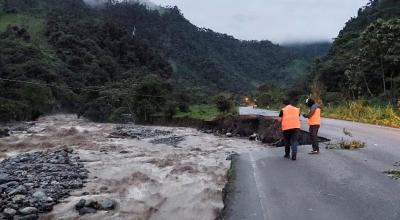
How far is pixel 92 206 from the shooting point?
1184cm

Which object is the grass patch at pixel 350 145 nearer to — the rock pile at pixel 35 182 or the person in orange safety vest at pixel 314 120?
the person in orange safety vest at pixel 314 120

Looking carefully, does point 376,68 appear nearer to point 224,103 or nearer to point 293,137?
point 224,103

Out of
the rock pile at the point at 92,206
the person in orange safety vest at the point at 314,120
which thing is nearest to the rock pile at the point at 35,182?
the rock pile at the point at 92,206

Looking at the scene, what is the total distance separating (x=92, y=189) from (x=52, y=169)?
181 inches

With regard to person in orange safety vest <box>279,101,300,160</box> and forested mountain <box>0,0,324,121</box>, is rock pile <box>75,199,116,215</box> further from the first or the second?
forested mountain <box>0,0,324,121</box>

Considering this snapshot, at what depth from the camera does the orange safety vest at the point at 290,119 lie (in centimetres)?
1426

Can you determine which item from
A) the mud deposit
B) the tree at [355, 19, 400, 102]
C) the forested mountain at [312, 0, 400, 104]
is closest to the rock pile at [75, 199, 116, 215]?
the mud deposit

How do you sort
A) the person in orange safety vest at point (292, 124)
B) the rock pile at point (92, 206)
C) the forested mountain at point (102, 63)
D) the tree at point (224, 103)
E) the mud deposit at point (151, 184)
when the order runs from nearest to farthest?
the mud deposit at point (151, 184)
the rock pile at point (92, 206)
the person in orange safety vest at point (292, 124)
the tree at point (224, 103)
the forested mountain at point (102, 63)

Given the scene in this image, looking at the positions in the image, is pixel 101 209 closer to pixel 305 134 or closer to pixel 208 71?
pixel 305 134

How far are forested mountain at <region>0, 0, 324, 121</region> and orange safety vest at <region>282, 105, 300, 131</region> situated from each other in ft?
56.3

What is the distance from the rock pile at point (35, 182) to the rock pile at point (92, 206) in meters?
0.91

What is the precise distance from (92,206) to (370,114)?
75.3 ft

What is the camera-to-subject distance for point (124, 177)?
17.0 meters

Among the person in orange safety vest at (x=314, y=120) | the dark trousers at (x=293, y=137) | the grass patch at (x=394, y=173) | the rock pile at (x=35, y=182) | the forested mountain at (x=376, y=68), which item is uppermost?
the forested mountain at (x=376, y=68)
